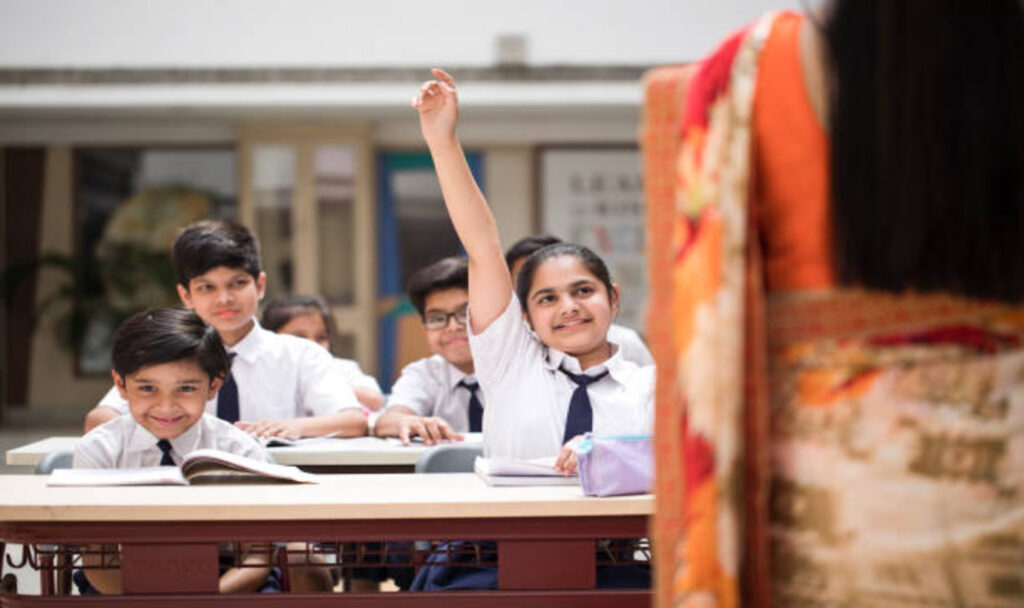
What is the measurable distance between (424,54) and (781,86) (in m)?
7.97

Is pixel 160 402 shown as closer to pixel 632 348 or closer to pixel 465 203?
pixel 465 203

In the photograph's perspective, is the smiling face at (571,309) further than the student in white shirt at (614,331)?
No

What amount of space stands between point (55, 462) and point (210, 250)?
105 cm

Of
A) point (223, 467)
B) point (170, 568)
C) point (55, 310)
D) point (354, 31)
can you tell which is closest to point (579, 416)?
point (223, 467)

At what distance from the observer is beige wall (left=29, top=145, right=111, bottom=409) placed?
920 centimetres

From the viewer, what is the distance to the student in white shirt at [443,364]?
11.3 feet

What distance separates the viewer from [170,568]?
1.84m

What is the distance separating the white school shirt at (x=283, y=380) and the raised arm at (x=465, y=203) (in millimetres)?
1095

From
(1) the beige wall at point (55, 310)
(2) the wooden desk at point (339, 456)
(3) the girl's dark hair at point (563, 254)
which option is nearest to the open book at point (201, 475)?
(2) the wooden desk at point (339, 456)

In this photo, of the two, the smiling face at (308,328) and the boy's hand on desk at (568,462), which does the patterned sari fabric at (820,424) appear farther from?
the smiling face at (308,328)

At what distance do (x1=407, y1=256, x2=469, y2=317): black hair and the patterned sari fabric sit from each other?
2253mm

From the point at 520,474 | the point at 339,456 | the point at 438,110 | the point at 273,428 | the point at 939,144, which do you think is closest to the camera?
the point at 939,144

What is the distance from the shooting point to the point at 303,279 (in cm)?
883

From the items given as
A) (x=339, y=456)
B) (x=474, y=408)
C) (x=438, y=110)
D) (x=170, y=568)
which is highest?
(x=438, y=110)
